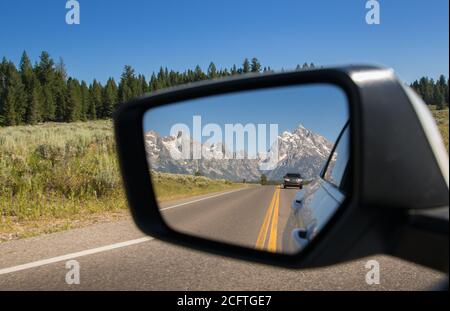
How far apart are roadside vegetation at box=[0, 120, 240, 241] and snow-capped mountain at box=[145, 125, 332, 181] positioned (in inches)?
251

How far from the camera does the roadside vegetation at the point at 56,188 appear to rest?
10188 millimetres

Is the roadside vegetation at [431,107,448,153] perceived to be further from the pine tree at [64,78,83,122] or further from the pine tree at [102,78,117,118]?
the pine tree at [102,78,117,118]

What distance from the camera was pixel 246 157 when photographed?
6.01 ft

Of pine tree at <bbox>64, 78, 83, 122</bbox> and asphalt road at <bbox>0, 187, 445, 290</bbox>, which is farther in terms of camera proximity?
pine tree at <bbox>64, 78, 83, 122</bbox>

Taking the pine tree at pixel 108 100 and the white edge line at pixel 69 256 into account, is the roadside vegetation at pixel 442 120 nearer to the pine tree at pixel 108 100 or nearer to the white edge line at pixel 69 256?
the white edge line at pixel 69 256

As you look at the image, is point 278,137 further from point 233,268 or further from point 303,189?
point 233,268

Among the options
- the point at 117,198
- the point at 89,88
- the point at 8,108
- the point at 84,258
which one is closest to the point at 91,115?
the point at 89,88

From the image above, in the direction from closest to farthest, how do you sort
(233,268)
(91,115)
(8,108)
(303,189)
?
(303,189)
(233,268)
(8,108)
(91,115)

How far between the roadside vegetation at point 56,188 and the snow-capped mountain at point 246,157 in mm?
6377

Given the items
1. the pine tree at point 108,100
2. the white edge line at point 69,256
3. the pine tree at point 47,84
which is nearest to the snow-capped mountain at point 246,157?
the white edge line at point 69,256

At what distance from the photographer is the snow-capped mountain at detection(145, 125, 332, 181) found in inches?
75.2

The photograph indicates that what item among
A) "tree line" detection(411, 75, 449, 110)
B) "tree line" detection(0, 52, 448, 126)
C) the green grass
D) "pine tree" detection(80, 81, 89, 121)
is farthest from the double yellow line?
"pine tree" detection(80, 81, 89, 121)

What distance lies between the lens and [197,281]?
489 cm
